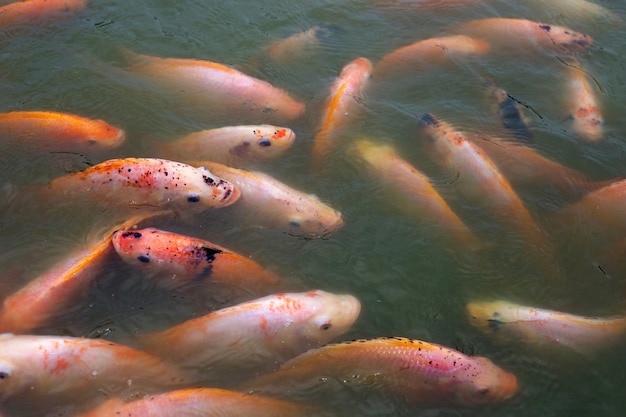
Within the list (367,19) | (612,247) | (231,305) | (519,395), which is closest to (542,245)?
(612,247)

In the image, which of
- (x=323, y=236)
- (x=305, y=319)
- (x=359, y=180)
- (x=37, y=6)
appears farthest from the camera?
(x=37, y=6)

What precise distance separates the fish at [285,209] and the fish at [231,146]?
0.50 m

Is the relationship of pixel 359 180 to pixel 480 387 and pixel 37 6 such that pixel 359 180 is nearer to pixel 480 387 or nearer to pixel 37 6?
pixel 480 387

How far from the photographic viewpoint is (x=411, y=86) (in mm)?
7293

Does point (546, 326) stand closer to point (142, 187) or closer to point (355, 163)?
point (355, 163)

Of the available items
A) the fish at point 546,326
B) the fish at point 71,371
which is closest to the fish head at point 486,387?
the fish at point 546,326

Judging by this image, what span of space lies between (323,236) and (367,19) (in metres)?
4.11

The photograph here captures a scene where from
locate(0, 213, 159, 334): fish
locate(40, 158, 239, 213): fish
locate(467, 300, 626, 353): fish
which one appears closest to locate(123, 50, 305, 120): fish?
→ locate(40, 158, 239, 213): fish

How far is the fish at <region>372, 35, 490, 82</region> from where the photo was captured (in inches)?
295

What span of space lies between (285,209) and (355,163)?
1.04 metres

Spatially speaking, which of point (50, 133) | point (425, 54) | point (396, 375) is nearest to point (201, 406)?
point (396, 375)

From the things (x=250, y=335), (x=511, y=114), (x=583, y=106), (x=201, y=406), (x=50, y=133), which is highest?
(x=583, y=106)

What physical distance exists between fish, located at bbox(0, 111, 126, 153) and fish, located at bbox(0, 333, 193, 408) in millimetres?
2297

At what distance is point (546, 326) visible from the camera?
486 cm
